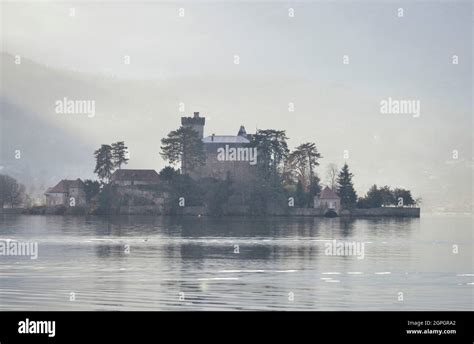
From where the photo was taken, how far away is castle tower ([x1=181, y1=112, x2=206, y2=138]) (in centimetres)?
16025

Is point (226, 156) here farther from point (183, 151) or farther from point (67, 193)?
point (67, 193)

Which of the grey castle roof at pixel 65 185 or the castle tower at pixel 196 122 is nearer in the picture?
the grey castle roof at pixel 65 185

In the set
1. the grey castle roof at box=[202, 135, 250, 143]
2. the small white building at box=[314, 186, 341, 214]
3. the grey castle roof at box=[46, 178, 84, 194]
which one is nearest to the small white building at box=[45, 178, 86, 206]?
the grey castle roof at box=[46, 178, 84, 194]

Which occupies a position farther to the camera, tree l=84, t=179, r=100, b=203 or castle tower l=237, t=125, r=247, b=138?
castle tower l=237, t=125, r=247, b=138

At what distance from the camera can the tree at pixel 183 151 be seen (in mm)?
140125

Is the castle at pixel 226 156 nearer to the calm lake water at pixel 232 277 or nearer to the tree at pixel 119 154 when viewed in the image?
the tree at pixel 119 154

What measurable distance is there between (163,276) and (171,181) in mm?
98214

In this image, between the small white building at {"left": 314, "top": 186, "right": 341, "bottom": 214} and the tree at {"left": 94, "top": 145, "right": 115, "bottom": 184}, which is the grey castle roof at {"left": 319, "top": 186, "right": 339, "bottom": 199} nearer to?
the small white building at {"left": 314, "top": 186, "right": 341, "bottom": 214}

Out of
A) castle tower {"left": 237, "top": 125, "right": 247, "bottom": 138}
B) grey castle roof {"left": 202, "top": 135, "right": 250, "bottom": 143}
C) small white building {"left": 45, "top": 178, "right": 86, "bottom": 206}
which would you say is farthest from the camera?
castle tower {"left": 237, "top": 125, "right": 247, "bottom": 138}

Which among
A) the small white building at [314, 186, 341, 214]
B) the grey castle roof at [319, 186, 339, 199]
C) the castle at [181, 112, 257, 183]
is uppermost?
the castle at [181, 112, 257, 183]

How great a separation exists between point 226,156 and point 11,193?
37621 millimetres

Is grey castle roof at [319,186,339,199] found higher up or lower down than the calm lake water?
higher up

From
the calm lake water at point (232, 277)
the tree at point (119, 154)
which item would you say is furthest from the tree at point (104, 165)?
the calm lake water at point (232, 277)
